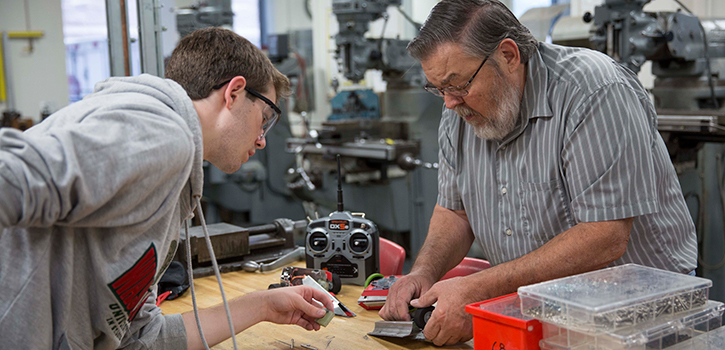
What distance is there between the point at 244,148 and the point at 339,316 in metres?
0.50

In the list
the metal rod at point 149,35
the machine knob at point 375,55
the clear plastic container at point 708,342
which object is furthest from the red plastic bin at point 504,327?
the machine knob at point 375,55

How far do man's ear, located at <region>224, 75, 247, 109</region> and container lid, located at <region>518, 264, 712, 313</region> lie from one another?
1.93 ft

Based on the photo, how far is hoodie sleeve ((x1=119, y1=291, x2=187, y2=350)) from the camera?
1.21 metres

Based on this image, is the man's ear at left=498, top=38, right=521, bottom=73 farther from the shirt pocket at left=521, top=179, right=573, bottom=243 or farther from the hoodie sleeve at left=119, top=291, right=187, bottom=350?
the hoodie sleeve at left=119, top=291, right=187, bottom=350

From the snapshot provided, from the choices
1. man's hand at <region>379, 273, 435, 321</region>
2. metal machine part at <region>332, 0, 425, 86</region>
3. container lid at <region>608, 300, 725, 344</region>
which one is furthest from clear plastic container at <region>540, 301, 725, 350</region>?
metal machine part at <region>332, 0, 425, 86</region>

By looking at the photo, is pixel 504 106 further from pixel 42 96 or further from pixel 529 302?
pixel 42 96

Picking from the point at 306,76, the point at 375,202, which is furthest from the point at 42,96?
the point at 375,202

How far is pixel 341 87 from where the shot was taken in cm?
626

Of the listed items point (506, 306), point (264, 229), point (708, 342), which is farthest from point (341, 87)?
point (708, 342)

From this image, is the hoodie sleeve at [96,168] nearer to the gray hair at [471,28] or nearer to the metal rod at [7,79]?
the gray hair at [471,28]

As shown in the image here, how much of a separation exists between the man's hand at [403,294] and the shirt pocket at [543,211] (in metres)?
0.28

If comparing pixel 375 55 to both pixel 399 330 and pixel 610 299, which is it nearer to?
pixel 399 330

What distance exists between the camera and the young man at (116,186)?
0.78 metres

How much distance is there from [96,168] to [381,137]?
3.82 m
